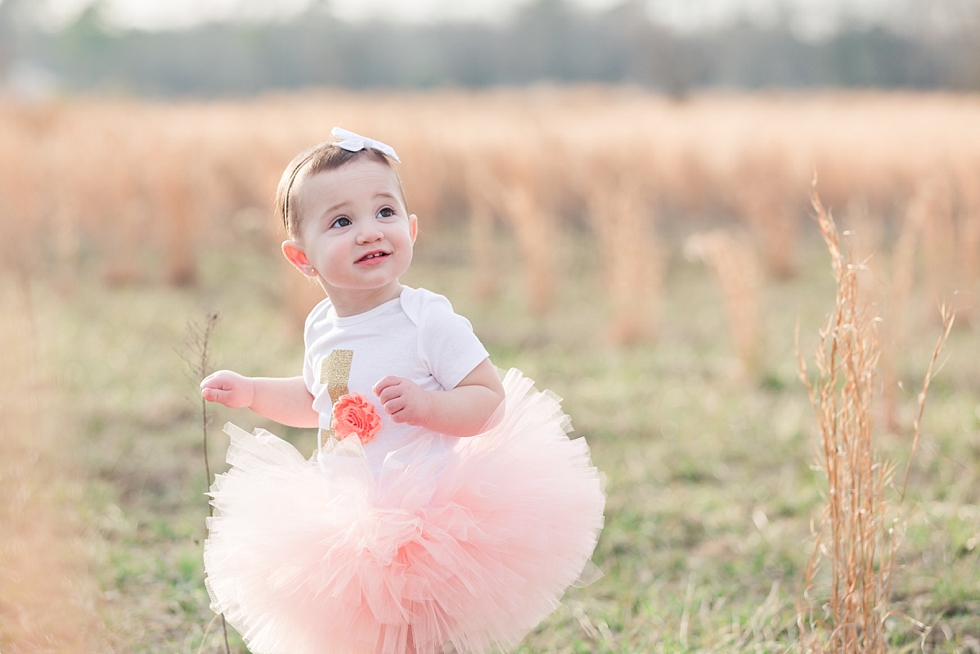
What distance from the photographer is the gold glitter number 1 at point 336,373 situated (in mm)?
1606

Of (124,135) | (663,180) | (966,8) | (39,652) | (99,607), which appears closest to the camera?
(39,652)

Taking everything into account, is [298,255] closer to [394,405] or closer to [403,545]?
[394,405]

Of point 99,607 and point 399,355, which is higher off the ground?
point 399,355

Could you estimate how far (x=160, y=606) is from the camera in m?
2.57

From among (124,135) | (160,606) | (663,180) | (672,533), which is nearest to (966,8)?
(663,180)

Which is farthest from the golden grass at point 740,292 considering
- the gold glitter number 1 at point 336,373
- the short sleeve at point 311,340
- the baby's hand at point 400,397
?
the baby's hand at point 400,397

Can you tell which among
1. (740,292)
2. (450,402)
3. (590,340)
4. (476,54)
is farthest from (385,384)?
(476,54)

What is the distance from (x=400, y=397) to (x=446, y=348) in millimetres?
157

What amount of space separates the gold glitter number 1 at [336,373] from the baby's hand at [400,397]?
6.7 inches

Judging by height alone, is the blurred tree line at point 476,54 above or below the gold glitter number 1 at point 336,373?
above

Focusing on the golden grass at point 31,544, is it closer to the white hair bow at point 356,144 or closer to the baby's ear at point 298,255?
the baby's ear at point 298,255

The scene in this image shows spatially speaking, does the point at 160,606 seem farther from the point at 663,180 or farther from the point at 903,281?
the point at 663,180

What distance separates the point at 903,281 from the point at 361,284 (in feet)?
9.48

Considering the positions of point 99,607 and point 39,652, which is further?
point 99,607
